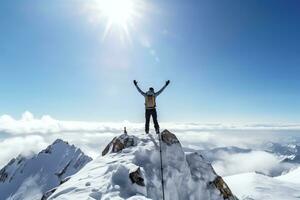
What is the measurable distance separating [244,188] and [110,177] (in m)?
51.6

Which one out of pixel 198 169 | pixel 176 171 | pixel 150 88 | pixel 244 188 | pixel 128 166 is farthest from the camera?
pixel 244 188

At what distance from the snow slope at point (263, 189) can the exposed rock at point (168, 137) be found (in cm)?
3598

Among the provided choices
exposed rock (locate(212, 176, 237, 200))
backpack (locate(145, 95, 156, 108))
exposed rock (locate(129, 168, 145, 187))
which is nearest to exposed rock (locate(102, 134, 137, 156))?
backpack (locate(145, 95, 156, 108))

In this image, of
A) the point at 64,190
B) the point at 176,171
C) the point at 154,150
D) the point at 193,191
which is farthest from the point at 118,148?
the point at 64,190

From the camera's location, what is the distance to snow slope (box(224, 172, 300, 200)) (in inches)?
2283

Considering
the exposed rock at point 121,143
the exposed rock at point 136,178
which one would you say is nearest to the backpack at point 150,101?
the exposed rock at point 121,143

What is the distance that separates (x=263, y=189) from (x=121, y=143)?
46.9 m

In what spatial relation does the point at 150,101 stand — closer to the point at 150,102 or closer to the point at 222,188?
the point at 150,102

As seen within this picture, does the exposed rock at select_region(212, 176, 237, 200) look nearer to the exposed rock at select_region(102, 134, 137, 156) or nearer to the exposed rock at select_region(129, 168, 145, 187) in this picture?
the exposed rock at select_region(102, 134, 137, 156)

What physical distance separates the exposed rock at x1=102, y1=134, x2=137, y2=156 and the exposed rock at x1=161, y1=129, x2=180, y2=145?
2280mm

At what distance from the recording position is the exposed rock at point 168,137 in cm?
2556

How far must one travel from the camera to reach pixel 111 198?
591 inches

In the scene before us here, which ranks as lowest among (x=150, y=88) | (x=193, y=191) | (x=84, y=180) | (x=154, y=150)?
(x=193, y=191)

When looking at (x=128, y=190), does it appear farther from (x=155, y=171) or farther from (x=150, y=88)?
(x=150, y=88)
